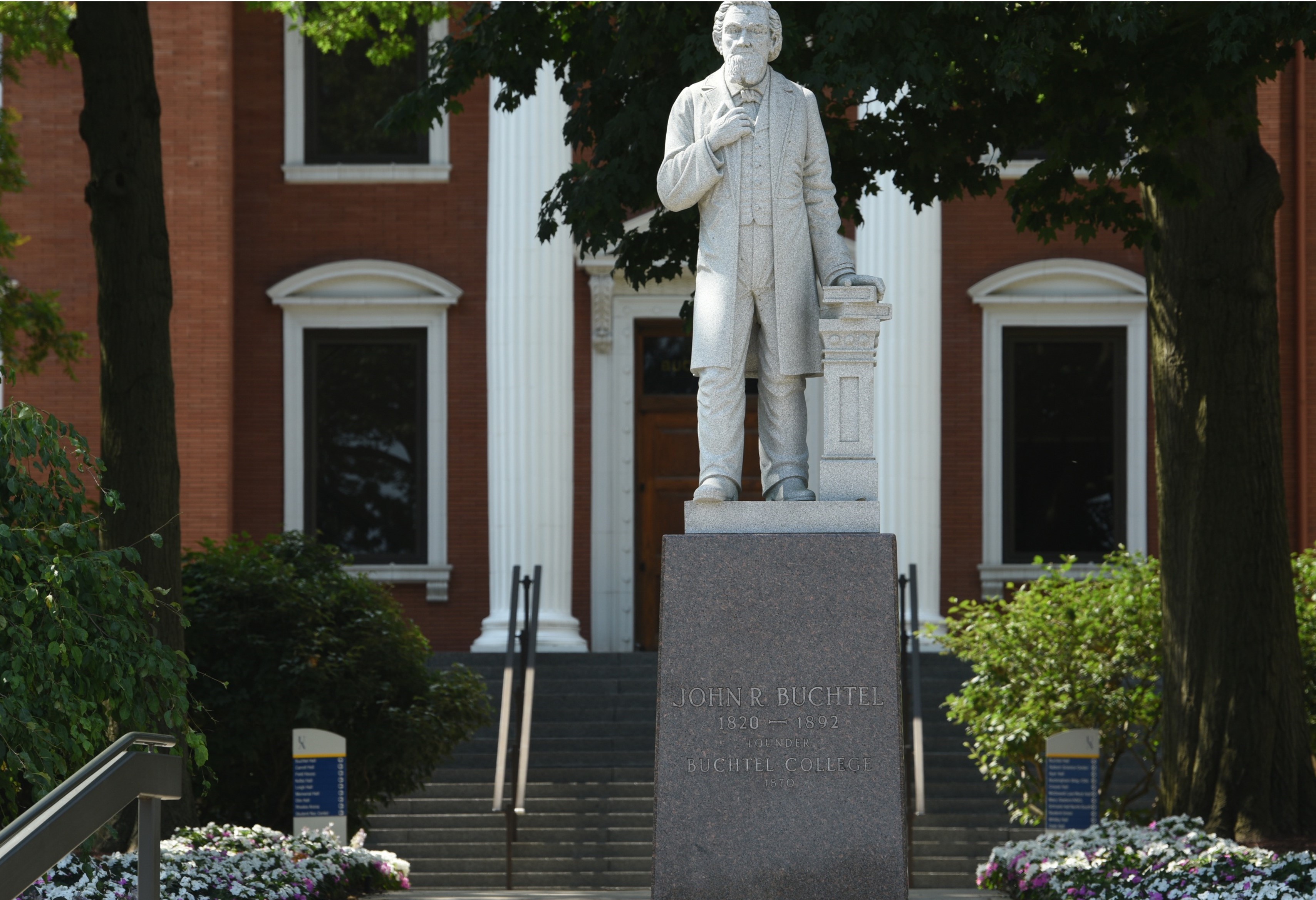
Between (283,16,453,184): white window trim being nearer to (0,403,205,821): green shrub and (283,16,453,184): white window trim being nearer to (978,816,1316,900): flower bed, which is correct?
(978,816,1316,900): flower bed

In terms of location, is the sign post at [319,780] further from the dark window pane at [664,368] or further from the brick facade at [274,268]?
the dark window pane at [664,368]

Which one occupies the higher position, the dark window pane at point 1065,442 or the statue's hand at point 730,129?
the statue's hand at point 730,129

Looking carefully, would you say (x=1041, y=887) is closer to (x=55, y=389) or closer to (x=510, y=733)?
(x=510, y=733)

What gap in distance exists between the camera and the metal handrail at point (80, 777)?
176 inches

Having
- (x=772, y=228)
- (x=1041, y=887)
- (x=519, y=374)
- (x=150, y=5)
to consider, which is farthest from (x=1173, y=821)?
(x=150, y=5)

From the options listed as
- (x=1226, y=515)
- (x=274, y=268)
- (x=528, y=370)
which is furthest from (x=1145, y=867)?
(x=274, y=268)

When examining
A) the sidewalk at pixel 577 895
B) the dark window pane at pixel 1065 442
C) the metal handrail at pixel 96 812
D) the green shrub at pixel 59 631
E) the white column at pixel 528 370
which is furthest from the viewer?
the dark window pane at pixel 1065 442

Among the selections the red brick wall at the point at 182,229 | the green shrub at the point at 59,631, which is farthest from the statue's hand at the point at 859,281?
the red brick wall at the point at 182,229

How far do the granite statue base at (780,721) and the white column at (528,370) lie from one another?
11577mm

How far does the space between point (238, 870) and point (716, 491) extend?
3782 millimetres

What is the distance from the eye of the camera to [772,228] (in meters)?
7.69

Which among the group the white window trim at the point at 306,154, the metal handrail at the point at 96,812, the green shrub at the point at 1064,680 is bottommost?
Answer: the green shrub at the point at 1064,680

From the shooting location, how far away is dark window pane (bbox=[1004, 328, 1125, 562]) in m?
20.2

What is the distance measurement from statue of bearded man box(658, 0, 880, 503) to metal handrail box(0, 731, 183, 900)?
116 inches
